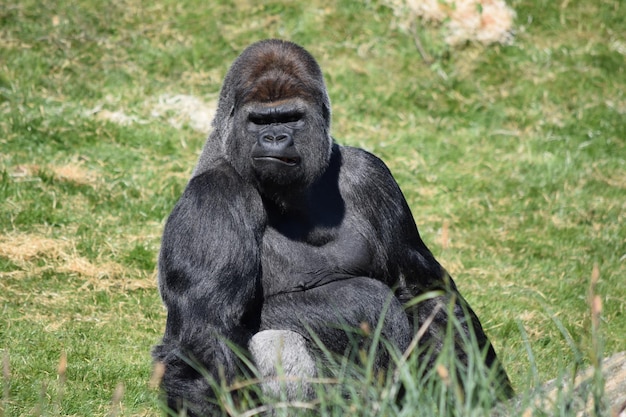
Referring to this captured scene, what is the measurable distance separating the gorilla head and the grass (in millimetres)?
1328

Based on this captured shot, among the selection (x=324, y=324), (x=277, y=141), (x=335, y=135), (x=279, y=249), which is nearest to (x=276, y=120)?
Answer: (x=277, y=141)

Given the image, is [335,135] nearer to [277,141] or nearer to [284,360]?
[277,141]

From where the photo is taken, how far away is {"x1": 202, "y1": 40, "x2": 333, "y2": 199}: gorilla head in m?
4.03

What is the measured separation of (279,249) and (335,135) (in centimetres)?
415

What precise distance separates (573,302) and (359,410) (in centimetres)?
348


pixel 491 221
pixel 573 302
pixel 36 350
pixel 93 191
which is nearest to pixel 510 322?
pixel 573 302

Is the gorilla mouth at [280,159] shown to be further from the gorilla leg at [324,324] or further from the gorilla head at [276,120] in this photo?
the gorilla leg at [324,324]

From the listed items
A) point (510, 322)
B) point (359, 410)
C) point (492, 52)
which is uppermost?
point (492, 52)

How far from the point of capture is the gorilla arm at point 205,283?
12.8 feet

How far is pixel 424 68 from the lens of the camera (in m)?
9.16

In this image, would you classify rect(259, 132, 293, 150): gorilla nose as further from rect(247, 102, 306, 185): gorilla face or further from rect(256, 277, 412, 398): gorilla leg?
rect(256, 277, 412, 398): gorilla leg

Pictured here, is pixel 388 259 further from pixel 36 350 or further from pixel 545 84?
pixel 545 84

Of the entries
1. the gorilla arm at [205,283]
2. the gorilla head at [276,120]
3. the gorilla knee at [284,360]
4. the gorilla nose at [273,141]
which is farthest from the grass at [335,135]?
the gorilla nose at [273,141]

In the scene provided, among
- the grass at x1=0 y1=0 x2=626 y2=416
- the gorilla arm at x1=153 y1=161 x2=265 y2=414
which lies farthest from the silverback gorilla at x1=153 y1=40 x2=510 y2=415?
the grass at x1=0 y1=0 x2=626 y2=416
